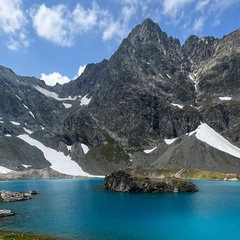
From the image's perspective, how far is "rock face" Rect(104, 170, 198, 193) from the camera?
150375mm

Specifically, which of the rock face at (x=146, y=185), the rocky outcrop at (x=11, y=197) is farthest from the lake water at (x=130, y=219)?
the rock face at (x=146, y=185)

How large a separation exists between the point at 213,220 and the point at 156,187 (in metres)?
73.2

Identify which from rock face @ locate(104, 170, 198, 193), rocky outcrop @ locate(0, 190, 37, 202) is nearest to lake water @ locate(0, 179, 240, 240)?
rocky outcrop @ locate(0, 190, 37, 202)

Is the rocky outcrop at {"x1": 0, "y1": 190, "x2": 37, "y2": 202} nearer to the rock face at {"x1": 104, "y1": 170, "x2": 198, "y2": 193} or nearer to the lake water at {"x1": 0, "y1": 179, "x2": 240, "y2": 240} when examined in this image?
the lake water at {"x1": 0, "y1": 179, "x2": 240, "y2": 240}

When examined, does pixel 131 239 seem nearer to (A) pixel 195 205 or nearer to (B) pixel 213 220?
(B) pixel 213 220

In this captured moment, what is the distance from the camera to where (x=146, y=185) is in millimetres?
150750

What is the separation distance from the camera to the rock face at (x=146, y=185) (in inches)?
5920

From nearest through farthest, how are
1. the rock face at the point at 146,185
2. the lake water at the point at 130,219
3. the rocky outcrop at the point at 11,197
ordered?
1. the lake water at the point at 130,219
2. the rocky outcrop at the point at 11,197
3. the rock face at the point at 146,185

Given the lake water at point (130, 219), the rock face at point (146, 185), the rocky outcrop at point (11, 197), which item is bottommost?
the lake water at point (130, 219)

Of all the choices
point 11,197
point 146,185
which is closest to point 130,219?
point 11,197

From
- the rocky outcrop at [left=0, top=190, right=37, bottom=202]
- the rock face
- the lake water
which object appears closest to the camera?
the lake water

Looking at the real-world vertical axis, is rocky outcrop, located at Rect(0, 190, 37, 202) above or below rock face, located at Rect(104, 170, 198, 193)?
below

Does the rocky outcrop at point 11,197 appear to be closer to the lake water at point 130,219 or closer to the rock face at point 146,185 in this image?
the lake water at point 130,219

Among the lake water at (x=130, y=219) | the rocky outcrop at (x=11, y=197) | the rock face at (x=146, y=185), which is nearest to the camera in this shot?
the lake water at (x=130, y=219)
